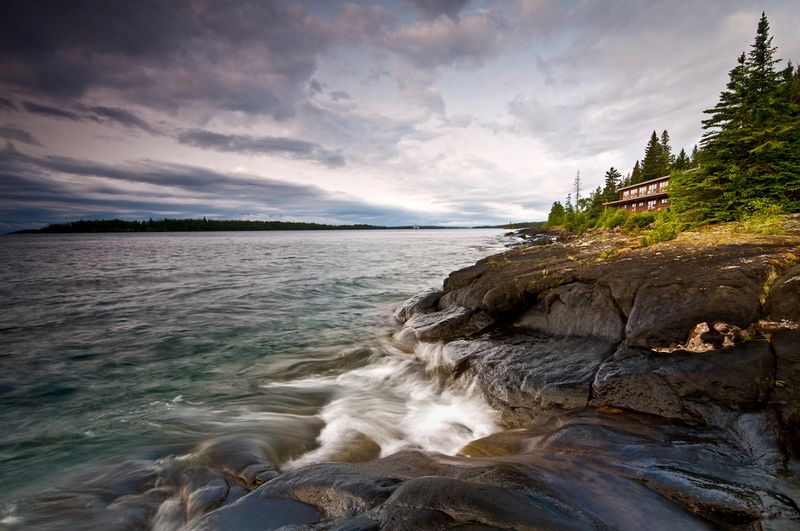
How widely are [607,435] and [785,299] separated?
3950mm

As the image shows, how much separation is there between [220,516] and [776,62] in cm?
2741

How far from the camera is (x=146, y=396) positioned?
8812mm

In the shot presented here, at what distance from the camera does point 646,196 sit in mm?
64625

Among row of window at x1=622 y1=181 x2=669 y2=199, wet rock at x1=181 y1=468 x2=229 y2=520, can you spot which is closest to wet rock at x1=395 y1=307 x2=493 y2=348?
wet rock at x1=181 y1=468 x2=229 y2=520

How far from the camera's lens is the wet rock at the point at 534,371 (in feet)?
21.3

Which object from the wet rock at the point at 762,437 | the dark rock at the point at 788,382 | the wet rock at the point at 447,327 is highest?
the dark rock at the point at 788,382

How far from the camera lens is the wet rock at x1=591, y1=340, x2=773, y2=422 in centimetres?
519

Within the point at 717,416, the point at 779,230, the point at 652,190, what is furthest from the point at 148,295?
the point at 652,190

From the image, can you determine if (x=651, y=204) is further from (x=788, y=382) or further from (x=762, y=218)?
(x=788, y=382)

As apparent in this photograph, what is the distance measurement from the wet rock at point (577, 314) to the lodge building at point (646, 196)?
62.0m

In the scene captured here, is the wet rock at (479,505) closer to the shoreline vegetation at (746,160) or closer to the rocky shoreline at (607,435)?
the rocky shoreline at (607,435)

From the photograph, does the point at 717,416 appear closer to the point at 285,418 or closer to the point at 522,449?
the point at 522,449

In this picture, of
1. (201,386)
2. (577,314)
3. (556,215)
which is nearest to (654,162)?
(556,215)

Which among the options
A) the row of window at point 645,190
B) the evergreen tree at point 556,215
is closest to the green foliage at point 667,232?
the row of window at point 645,190
